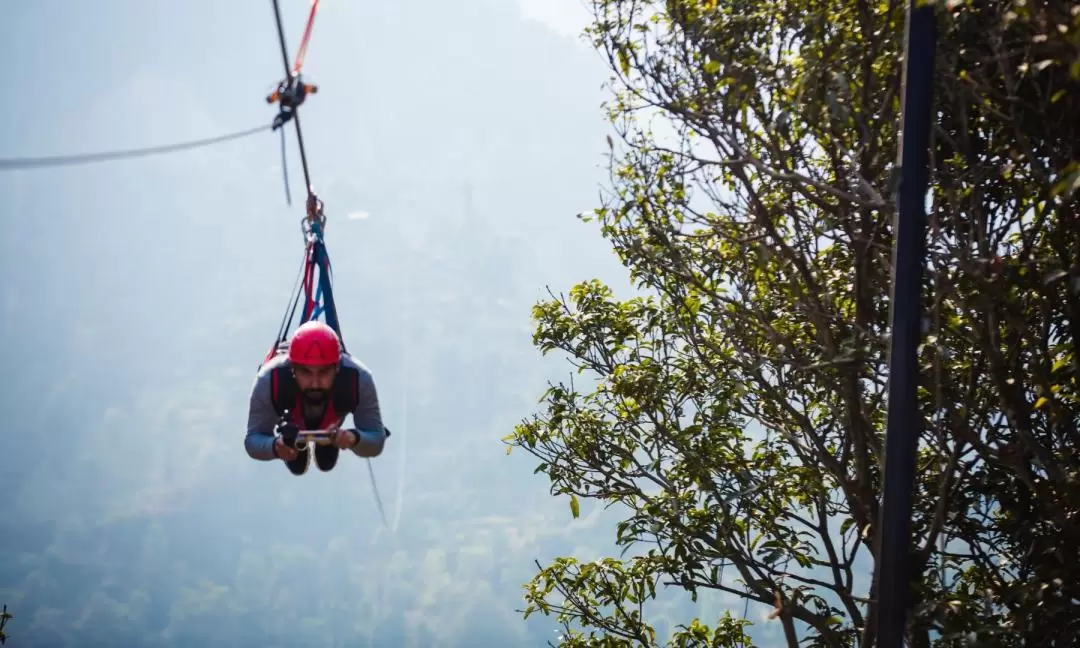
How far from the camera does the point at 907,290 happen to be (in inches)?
170

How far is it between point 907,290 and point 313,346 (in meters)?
3.63

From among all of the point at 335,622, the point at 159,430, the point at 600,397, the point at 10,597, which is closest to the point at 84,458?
the point at 159,430

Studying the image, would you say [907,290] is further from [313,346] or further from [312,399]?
[312,399]

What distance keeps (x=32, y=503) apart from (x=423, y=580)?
69.9 meters

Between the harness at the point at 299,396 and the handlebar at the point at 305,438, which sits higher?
the harness at the point at 299,396

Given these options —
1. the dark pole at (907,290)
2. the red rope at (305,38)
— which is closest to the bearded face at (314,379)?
the red rope at (305,38)

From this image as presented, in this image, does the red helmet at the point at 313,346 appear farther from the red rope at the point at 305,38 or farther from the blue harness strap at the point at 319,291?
the red rope at the point at 305,38

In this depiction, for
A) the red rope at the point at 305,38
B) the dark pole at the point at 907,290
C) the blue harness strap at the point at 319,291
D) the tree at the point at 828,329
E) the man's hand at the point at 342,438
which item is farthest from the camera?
the blue harness strap at the point at 319,291

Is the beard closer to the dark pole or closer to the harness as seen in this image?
the harness

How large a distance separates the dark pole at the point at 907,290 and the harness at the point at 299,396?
3535mm

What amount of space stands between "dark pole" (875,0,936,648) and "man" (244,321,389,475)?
3.25 m

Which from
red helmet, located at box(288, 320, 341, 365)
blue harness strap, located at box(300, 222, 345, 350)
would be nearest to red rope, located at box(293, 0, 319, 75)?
blue harness strap, located at box(300, 222, 345, 350)

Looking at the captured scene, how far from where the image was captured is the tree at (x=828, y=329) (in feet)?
17.0

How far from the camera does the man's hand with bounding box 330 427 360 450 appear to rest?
20.4 feet
